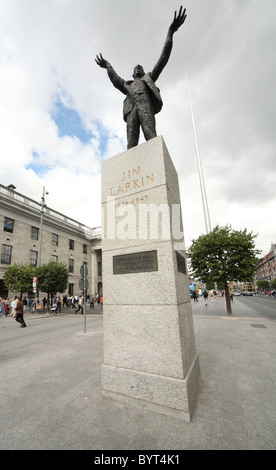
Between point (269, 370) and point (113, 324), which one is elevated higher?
point (113, 324)

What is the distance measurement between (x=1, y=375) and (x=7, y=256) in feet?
78.8

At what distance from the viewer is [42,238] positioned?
30000 mm

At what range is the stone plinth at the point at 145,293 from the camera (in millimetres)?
2834

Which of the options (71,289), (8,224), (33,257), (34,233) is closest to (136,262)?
(8,224)

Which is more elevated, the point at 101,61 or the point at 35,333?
the point at 101,61

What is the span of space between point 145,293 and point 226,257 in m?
12.8

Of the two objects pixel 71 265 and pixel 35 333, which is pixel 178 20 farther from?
pixel 71 265

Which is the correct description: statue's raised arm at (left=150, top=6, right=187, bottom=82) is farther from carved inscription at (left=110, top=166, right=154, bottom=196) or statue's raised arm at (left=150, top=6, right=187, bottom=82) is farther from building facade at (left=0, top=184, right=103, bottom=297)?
building facade at (left=0, top=184, right=103, bottom=297)

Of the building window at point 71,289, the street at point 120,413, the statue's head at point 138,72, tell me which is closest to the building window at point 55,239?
the building window at point 71,289

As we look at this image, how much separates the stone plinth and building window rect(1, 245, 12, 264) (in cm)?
2542

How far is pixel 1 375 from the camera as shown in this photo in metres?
4.29

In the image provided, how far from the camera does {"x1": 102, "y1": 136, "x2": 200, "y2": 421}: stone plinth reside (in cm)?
283
